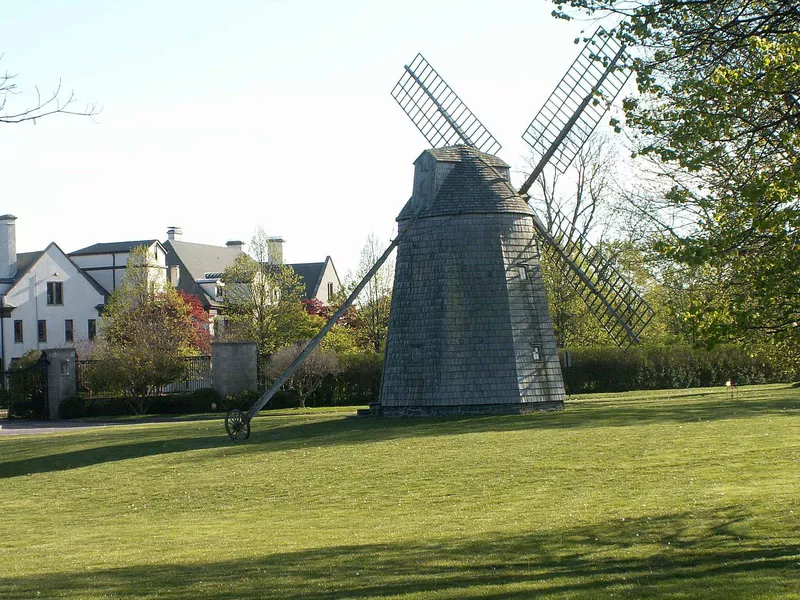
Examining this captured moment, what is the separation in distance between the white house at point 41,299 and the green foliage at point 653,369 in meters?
32.9

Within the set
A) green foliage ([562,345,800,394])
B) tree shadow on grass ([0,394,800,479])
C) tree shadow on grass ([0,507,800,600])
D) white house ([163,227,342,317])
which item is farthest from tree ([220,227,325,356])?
tree shadow on grass ([0,507,800,600])

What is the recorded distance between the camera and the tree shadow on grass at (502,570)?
10.6 m

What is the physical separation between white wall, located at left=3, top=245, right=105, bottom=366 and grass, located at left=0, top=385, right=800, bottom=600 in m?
36.8

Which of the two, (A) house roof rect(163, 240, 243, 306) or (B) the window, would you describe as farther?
(A) house roof rect(163, 240, 243, 306)

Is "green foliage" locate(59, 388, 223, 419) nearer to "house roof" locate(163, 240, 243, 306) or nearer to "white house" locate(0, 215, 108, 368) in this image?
"white house" locate(0, 215, 108, 368)

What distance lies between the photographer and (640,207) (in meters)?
32.9

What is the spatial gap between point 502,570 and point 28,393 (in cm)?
3795

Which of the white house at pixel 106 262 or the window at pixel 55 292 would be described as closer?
the window at pixel 55 292

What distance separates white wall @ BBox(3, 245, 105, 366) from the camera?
65.8 metres

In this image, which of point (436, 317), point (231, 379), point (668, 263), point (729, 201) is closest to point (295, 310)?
point (231, 379)

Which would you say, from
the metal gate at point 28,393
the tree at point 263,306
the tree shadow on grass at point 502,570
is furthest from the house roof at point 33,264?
the tree shadow on grass at point 502,570

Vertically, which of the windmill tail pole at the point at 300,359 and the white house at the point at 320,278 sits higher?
the white house at the point at 320,278

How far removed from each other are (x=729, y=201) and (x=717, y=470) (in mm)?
6930

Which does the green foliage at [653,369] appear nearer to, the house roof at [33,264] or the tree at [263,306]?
the tree at [263,306]
